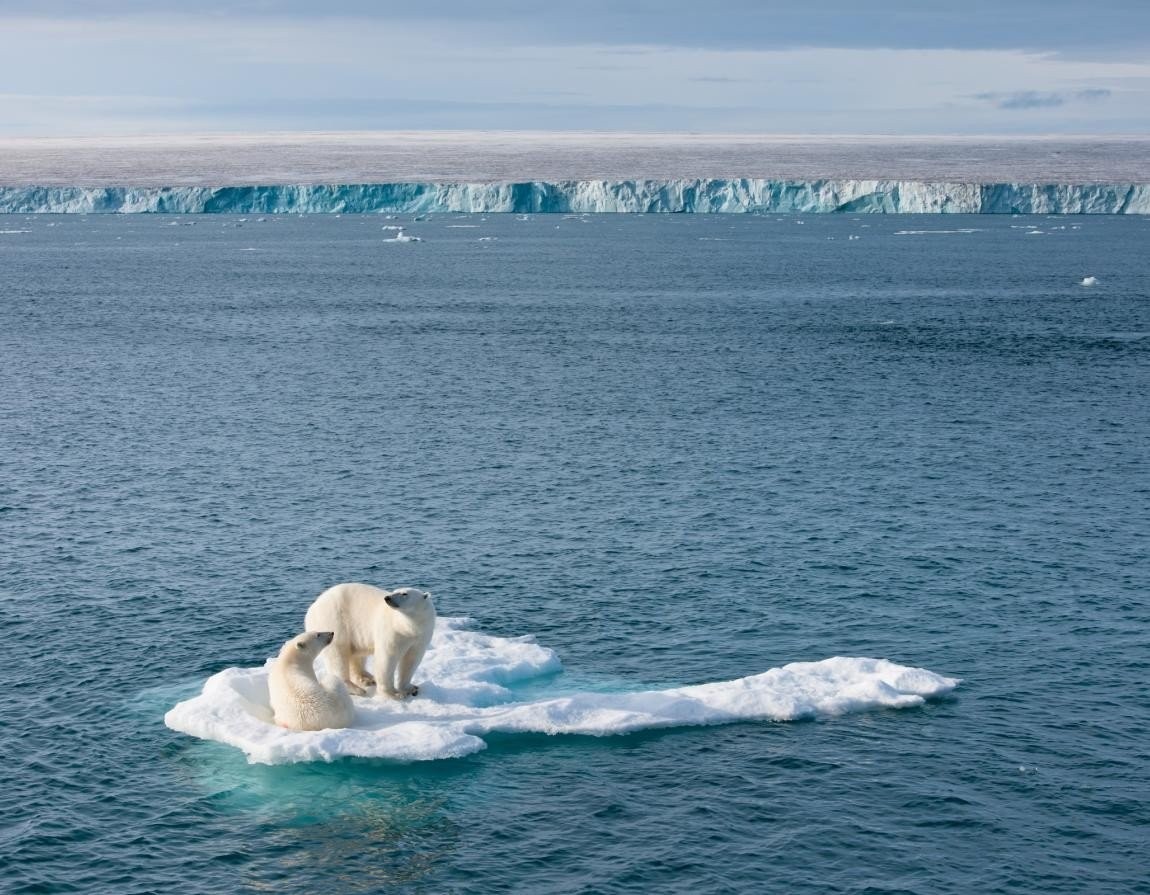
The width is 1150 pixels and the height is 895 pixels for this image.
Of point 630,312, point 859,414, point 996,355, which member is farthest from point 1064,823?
point 630,312

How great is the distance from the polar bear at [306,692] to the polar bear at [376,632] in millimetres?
1295

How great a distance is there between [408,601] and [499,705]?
4.16 metres

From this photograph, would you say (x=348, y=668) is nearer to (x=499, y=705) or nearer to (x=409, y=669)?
(x=409, y=669)

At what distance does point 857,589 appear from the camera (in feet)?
146

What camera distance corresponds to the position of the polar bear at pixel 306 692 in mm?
30969

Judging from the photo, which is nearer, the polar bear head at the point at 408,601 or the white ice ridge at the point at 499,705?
the white ice ridge at the point at 499,705

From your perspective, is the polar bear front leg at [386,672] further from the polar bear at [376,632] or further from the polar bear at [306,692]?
the polar bear at [306,692]

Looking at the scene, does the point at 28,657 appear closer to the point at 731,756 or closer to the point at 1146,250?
the point at 731,756

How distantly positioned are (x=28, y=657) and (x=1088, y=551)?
34700 millimetres

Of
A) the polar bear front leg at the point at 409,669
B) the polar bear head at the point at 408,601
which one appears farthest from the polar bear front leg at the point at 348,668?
the polar bear head at the point at 408,601

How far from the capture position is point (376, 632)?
106 feet

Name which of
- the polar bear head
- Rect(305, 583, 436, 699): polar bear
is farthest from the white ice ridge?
the polar bear head

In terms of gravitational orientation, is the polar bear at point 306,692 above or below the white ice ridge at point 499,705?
above

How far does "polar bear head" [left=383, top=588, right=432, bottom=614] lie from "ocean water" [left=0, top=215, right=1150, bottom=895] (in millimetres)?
3503
